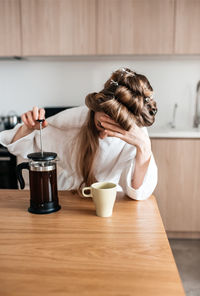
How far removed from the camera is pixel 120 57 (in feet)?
9.13

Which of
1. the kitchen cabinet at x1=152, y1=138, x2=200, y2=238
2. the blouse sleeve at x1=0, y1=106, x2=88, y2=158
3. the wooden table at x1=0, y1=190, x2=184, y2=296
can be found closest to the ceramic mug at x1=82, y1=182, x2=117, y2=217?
the wooden table at x1=0, y1=190, x2=184, y2=296

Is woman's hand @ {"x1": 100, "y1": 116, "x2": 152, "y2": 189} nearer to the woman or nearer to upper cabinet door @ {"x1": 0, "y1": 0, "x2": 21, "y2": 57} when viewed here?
the woman

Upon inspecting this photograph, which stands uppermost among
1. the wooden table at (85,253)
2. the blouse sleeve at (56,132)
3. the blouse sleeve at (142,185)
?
the blouse sleeve at (56,132)

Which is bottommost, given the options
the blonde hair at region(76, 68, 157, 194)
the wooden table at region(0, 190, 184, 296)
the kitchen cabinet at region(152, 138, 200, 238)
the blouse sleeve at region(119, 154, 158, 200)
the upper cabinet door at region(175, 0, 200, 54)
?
the kitchen cabinet at region(152, 138, 200, 238)

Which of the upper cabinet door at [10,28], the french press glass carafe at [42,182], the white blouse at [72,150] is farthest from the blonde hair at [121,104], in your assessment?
the upper cabinet door at [10,28]

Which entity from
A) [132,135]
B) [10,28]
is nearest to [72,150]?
[132,135]

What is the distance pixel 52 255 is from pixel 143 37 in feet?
7.28

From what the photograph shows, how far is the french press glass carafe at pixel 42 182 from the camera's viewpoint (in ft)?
3.14

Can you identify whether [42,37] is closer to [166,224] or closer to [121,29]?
[121,29]

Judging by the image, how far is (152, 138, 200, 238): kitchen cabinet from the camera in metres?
2.41

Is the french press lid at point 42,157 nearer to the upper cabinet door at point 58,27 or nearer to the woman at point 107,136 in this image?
the woman at point 107,136

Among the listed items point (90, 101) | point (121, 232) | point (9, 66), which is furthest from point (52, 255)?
point (9, 66)

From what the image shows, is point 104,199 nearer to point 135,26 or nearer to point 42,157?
point 42,157

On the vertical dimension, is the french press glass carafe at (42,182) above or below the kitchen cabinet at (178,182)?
above
